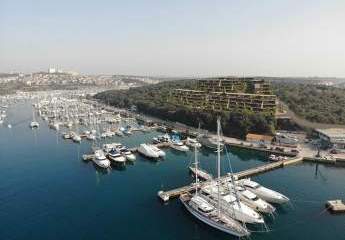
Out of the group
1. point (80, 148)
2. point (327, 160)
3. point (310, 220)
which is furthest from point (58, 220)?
point (327, 160)

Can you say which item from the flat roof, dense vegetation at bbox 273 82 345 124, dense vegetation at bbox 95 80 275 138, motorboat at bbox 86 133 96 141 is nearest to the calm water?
motorboat at bbox 86 133 96 141

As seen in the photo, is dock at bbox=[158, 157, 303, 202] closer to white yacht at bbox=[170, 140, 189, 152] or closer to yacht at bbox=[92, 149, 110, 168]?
yacht at bbox=[92, 149, 110, 168]

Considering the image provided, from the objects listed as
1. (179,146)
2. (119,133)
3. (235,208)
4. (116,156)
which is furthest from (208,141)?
(235,208)

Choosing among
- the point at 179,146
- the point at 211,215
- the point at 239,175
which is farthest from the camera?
the point at 179,146

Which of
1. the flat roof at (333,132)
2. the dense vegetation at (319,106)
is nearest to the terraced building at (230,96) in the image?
the dense vegetation at (319,106)

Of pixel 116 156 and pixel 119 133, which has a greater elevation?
pixel 116 156

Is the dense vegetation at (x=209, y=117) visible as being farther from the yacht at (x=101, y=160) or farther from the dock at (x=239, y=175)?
the yacht at (x=101, y=160)

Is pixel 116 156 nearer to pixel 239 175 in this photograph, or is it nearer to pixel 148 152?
pixel 148 152
